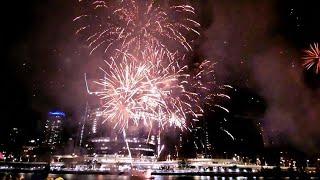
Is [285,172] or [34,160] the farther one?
[34,160]

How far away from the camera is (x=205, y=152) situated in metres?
149

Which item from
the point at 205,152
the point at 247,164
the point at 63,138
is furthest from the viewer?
the point at 63,138

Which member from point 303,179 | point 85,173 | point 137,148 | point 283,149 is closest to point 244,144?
point 283,149

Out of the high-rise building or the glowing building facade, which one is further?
the high-rise building

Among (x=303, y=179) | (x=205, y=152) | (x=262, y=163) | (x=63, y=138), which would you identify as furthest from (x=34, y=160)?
(x=303, y=179)

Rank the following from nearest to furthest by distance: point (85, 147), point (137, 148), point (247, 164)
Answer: point (137, 148) → point (85, 147) → point (247, 164)

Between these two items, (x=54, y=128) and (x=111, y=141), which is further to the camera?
(x=54, y=128)

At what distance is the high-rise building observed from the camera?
165m

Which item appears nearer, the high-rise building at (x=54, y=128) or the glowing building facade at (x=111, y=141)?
the glowing building facade at (x=111, y=141)

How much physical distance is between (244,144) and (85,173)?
253 ft

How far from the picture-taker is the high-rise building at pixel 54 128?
165 metres

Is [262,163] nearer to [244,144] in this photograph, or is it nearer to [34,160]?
[244,144]

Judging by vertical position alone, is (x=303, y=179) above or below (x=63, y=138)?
below

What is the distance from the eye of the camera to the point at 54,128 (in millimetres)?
166375
